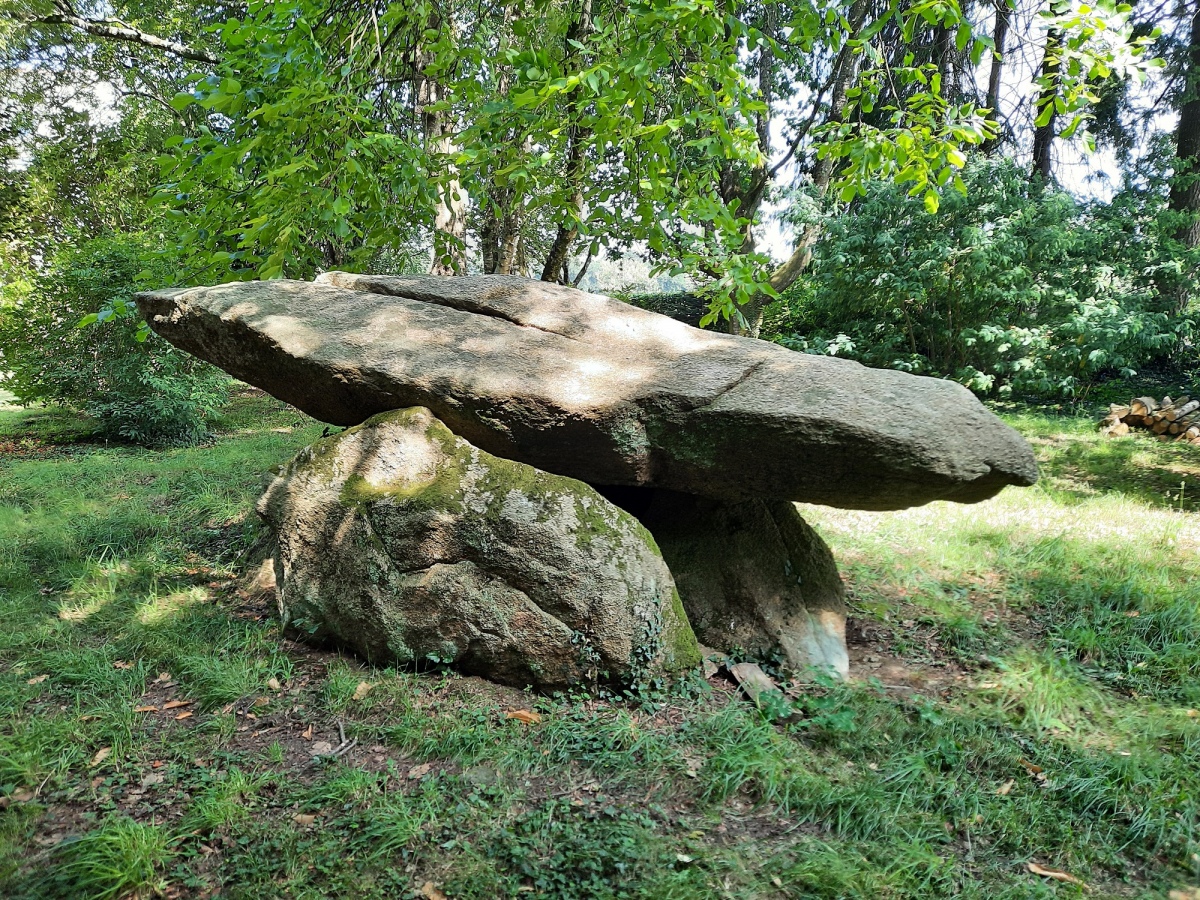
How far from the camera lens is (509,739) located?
297 cm

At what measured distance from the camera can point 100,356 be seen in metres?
9.16

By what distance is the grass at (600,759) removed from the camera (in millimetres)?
2336

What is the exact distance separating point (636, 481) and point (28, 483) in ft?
19.9

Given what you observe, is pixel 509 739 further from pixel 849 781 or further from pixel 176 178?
pixel 176 178

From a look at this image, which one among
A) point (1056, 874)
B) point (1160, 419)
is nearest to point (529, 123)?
point (1056, 874)

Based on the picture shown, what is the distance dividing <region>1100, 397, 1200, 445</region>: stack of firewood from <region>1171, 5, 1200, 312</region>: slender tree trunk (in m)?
2.41

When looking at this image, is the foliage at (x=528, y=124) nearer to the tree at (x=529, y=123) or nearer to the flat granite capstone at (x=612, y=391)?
the tree at (x=529, y=123)

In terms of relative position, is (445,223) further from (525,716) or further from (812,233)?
(812,233)

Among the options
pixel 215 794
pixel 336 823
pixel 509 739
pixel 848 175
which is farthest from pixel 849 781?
pixel 848 175

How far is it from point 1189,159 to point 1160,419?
17.3 feet

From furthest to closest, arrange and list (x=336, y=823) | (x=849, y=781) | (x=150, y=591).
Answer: (x=150, y=591)
(x=849, y=781)
(x=336, y=823)

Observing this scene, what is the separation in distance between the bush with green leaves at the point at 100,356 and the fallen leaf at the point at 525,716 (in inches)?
303

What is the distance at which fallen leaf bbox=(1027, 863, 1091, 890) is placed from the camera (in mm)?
2434

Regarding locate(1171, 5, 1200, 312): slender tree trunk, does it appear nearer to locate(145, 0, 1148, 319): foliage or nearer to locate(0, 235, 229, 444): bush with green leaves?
locate(145, 0, 1148, 319): foliage
